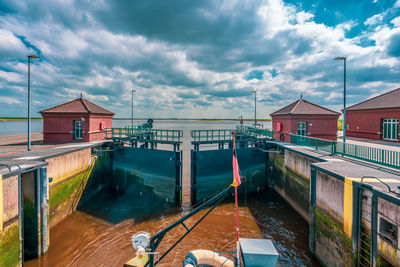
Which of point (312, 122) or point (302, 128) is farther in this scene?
point (302, 128)

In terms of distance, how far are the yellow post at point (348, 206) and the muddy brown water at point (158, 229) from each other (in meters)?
3.10

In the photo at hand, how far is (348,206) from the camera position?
7.17m

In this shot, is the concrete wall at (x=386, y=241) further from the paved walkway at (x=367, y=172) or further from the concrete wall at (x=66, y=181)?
the concrete wall at (x=66, y=181)

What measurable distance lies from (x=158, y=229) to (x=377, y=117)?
26.1 metres

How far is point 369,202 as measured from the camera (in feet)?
21.5

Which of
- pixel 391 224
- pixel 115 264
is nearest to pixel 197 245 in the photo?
pixel 115 264

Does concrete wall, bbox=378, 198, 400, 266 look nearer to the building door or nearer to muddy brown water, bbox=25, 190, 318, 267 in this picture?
muddy brown water, bbox=25, 190, 318, 267

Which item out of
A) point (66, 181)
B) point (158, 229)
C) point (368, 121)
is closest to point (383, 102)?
point (368, 121)

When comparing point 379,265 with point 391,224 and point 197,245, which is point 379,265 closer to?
point 391,224

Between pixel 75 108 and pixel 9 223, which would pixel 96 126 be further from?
pixel 9 223

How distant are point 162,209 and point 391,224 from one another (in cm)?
1252

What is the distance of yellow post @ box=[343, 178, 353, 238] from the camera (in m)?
Answer: 7.03

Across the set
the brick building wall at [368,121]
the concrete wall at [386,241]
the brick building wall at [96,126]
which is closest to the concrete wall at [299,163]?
the concrete wall at [386,241]

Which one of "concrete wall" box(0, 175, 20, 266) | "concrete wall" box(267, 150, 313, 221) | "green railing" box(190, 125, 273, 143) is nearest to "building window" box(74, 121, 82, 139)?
"green railing" box(190, 125, 273, 143)
